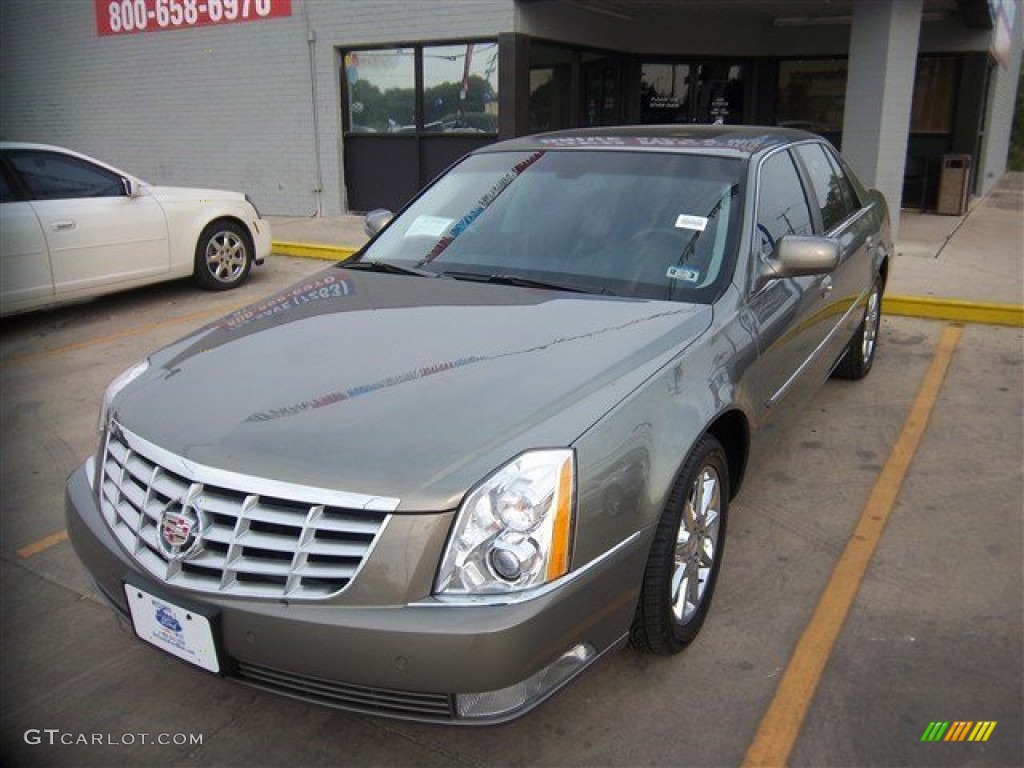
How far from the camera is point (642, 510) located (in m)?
2.36

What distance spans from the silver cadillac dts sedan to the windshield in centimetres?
1

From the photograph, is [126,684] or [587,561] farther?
[126,684]

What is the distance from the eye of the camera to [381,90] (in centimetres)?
1206

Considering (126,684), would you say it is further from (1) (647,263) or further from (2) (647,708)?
(1) (647,263)

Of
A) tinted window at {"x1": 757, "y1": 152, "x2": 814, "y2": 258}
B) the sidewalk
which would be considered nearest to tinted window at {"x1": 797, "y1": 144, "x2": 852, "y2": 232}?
tinted window at {"x1": 757, "y1": 152, "x2": 814, "y2": 258}

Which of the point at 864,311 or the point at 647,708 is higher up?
the point at 864,311

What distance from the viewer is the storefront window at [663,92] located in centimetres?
1358

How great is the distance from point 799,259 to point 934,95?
11.6m

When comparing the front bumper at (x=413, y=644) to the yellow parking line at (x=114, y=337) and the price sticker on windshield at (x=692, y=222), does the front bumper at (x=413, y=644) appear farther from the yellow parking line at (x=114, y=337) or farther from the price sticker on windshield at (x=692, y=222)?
the yellow parking line at (x=114, y=337)

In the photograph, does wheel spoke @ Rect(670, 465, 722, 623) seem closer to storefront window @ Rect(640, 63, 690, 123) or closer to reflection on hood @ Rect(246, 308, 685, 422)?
reflection on hood @ Rect(246, 308, 685, 422)

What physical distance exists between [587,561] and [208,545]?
0.96m

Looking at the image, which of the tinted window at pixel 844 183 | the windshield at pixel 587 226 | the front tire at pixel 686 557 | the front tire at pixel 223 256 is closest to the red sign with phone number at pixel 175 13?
the front tire at pixel 223 256

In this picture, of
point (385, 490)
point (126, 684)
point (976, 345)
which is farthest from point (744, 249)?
point (976, 345)

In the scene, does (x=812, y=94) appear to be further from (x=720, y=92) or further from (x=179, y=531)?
(x=179, y=531)
